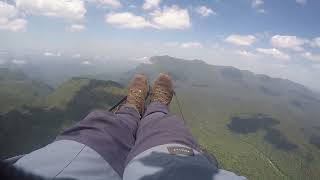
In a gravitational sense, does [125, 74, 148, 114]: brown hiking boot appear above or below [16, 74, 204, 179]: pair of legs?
below

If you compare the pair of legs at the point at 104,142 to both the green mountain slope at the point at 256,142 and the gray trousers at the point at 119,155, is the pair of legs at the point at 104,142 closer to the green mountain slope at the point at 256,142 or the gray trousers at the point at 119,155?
the gray trousers at the point at 119,155

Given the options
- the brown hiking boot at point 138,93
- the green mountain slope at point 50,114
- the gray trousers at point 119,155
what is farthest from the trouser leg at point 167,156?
the green mountain slope at point 50,114

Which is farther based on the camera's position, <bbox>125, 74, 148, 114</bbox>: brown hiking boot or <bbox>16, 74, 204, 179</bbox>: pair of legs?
<bbox>125, 74, 148, 114</bbox>: brown hiking boot

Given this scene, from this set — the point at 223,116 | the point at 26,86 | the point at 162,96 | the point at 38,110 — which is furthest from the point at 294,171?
the point at 26,86

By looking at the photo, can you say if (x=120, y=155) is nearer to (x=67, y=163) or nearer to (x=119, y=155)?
(x=119, y=155)

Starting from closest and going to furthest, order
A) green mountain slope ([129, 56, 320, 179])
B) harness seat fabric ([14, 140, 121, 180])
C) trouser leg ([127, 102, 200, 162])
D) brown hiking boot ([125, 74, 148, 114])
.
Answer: harness seat fabric ([14, 140, 121, 180])
trouser leg ([127, 102, 200, 162])
brown hiking boot ([125, 74, 148, 114])
green mountain slope ([129, 56, 320, 179])

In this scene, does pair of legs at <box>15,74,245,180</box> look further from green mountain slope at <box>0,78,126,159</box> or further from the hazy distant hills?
the hazy distant hills

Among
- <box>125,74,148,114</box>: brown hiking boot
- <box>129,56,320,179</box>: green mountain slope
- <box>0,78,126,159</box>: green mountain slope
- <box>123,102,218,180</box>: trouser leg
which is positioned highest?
<box>123,102,218,180</box>: trouser leg

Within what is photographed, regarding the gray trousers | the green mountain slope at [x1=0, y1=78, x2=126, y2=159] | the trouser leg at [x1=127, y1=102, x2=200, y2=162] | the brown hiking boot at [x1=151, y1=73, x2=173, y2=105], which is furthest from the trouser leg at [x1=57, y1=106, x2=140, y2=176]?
the green mountain slope at [x1=0, y1=78, x2=126, y2=159]
